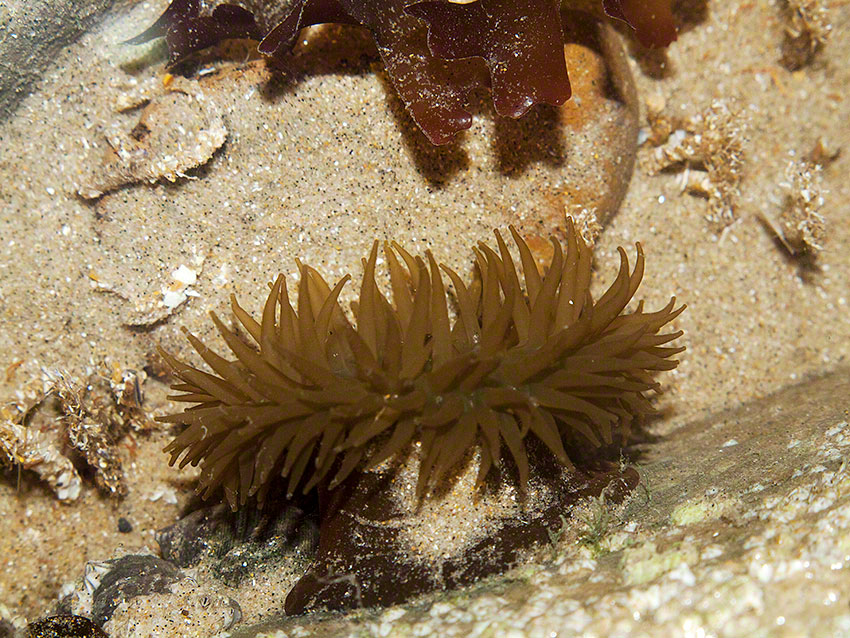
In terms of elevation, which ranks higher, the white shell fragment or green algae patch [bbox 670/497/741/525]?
the white shell fragment

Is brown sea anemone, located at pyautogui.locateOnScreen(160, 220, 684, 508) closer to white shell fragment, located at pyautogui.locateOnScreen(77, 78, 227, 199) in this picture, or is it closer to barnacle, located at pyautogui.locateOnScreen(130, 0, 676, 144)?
barnacle, located at pyautogui.locateOnScreen(130, 0, 676, 144)

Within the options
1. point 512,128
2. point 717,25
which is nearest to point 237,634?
point 512,128

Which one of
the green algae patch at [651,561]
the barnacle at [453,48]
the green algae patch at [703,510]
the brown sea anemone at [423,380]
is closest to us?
the green algae patch at [651,561]

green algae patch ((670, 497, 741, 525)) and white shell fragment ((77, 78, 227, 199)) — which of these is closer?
green algae patch ((670, 497, 741, 525))

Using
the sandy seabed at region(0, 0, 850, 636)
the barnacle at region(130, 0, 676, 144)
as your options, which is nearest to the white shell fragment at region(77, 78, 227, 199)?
the sandy seabed at region(0, 0, 850, 636)

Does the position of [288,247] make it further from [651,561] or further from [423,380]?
[651,561]

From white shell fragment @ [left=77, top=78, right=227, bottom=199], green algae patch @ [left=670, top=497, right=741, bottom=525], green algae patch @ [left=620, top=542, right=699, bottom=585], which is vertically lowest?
green algae patch @ [left=670, top=497, right=741, bottom=525]

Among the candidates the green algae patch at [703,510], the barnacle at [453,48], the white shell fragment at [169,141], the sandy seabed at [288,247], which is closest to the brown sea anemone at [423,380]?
the green algae patch at [703,510]

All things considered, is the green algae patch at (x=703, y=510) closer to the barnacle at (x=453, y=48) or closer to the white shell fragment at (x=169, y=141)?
the barnacle at (x=453, y=48)
